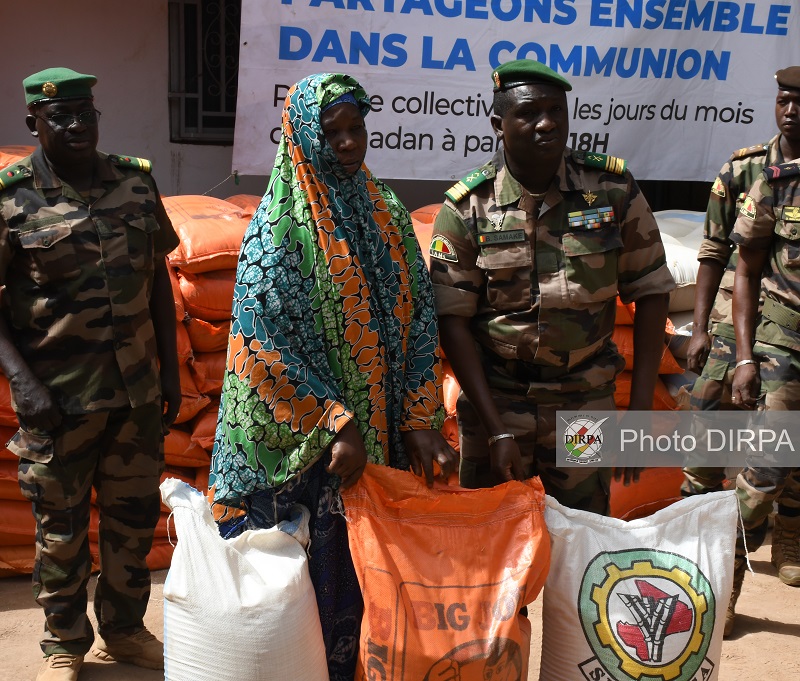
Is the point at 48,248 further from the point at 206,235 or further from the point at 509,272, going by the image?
the point at 509,272

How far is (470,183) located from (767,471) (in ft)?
5.44

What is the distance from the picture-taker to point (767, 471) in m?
3.53

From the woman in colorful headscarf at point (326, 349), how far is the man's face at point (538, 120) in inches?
15.2

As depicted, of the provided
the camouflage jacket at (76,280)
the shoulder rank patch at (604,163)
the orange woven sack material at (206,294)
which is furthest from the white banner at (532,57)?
the shoulder rank patch at (604,163)

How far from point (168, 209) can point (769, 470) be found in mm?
2708

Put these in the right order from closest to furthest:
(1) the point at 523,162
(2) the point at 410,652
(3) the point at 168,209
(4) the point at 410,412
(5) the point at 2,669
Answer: (2) the point at 410,652 < (4) the point at 410,412 < (1) the point at 523,162 < (5) the point at 2,669 < (3) the point at 168,209

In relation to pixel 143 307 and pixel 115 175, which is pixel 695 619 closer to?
pixel 143 307

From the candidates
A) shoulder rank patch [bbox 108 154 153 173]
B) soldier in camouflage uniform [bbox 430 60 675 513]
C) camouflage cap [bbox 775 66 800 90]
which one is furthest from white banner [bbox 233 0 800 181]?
soldier in camouflage uniform [bbox 430 60 675 513]

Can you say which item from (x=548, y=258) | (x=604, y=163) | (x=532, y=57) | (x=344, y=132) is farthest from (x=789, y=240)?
(x=532, y=57)

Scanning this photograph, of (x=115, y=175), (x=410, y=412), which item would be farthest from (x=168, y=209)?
(x=410, y=412)

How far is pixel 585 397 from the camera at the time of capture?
2721 mm

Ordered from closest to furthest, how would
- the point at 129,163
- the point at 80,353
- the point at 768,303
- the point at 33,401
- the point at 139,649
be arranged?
the point at 33,401 → the point at 80,353 → the point at 129,163 → the point at 139,649 → the point at 768,303

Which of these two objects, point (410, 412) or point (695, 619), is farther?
point (410, 412)

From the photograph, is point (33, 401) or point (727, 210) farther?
point (727, 210)
